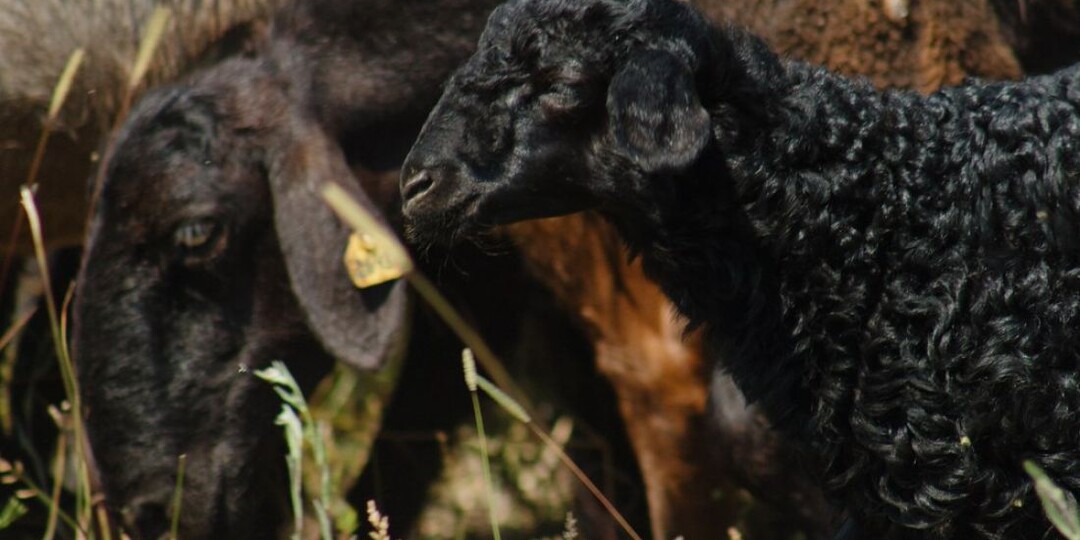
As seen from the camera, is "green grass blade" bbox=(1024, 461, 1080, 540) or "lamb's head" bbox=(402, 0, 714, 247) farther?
"lamb's head" bbox=(402, 0, 714, 247)

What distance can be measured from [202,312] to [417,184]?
1359 millimetres

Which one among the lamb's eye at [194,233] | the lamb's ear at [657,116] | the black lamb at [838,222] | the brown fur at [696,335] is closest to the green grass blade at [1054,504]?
the black lamb at [838,222]

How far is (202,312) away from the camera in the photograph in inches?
182

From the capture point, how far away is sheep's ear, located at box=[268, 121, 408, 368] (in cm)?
450

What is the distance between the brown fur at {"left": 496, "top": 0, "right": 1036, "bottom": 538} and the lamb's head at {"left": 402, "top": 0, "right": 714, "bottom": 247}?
44.1 inches

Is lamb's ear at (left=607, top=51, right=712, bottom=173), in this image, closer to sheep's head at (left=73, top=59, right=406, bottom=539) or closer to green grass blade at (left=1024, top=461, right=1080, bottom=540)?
green grass blade at (left=1024, top=461, right=1080, bottom=540)

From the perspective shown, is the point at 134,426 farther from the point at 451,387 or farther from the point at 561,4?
the point at 561,4

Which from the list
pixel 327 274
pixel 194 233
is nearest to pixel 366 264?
pixel 327 274

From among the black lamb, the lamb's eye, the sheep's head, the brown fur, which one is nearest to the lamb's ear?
the black lamb

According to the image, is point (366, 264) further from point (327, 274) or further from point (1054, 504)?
point (1054, 504)

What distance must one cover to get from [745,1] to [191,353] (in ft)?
5.76

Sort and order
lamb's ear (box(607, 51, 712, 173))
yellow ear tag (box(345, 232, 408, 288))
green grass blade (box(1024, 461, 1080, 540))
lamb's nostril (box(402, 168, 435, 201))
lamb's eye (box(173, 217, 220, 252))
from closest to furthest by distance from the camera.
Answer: green grass blade (box(1024, 461, 1080, 540)), lamb's ear (box(607, 51, 712, 173)), lamb's nostril (box(402, 168, 435, 201)), yellow ear tag (box(345, 232, 408, 288)), lamb's eye (box(173, 217, 220, 252))

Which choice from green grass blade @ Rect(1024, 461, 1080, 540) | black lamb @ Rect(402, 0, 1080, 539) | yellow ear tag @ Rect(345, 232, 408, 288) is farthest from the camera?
yellow ear tag @ Rect(345, 232, 408, 288)

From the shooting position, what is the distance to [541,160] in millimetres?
3391
